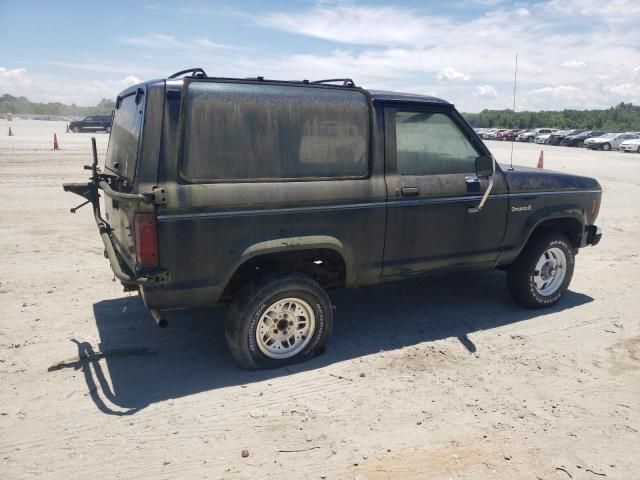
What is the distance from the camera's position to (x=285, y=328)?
4.02 m

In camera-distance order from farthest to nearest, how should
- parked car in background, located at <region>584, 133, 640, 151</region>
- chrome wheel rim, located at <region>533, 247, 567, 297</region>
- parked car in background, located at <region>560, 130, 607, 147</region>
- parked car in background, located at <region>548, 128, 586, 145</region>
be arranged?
parked car in background, located at <region>548, 128, 586, 145</region>
parked car in background, located at <region>560, 130, 607, 147</region>
parked car in background, located at <region>584, 133, 640, 151</region>
chrome wheel rim, located at <region>533, 247, 567, 297</region>

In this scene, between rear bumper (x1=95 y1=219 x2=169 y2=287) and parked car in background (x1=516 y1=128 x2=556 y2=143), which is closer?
rear bumper (x1=95 y1=219 x2=169 y2=287)

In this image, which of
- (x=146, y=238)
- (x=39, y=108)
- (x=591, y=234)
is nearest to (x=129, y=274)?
(x=146, y=238)

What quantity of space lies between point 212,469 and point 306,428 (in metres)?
0.66

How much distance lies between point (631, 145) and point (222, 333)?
1496 inches

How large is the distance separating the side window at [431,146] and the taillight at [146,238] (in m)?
2.05

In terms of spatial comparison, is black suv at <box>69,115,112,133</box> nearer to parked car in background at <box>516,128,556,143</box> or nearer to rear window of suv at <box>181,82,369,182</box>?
parked car in background at <box>516,128,556,143</box>

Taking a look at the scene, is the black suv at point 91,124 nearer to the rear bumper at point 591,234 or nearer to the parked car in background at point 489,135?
the parked car in background at point 489,135

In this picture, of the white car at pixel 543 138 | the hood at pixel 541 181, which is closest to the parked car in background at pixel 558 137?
the white car at pixel 543 138

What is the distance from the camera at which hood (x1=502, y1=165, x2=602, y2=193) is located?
193 inches

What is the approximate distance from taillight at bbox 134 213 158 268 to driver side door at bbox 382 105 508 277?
73.3 inches

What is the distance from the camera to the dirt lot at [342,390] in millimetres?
2941

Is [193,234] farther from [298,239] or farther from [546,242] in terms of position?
[546,242]

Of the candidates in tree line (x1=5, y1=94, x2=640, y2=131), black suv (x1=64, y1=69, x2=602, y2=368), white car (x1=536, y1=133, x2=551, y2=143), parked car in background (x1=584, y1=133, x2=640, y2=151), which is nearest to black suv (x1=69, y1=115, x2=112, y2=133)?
tree line (x1=5, y1=94, x2=640, y2=131)
